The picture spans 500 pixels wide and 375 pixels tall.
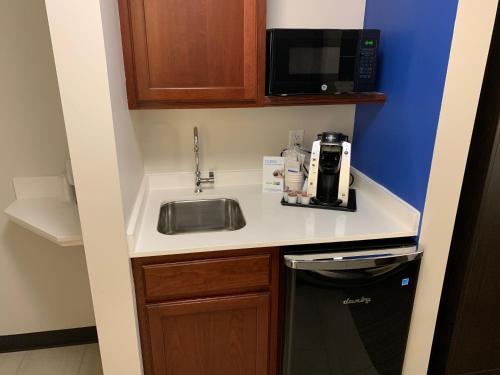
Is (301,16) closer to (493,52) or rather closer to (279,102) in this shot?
(279,102)

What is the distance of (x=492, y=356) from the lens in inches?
62.8

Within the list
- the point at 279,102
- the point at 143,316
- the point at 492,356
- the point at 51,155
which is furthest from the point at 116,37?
the point at 492,356

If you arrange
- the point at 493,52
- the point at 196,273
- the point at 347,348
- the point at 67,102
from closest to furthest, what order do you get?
the point at 67,102 < the point at 493,52 < the point at 196,273 < the point at 347,348

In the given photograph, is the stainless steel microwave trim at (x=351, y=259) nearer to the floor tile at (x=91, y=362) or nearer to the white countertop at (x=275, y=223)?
the white countertop at (x=275, y=223)

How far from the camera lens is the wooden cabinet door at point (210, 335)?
4.71ft

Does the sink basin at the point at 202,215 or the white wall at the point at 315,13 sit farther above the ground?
the white wall at the point at 315,13

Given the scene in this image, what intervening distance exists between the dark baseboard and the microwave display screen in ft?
6.06

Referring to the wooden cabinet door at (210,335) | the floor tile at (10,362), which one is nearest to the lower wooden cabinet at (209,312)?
the wooden cabinet door at (210,335)

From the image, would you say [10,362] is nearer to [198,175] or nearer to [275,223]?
[198,175]

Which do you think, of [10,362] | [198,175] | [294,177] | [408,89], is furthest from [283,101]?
[10,362]

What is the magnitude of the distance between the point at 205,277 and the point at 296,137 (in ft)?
3.01

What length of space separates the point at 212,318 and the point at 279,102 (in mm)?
928

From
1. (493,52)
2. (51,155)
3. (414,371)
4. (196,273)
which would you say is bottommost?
(414,371)

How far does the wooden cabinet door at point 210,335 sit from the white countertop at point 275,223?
0.25m
